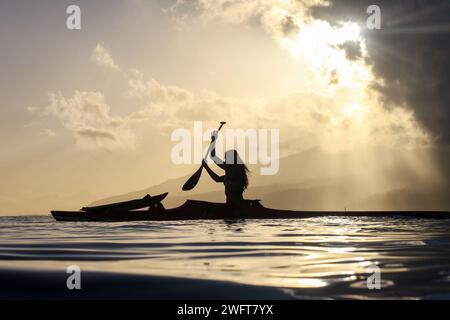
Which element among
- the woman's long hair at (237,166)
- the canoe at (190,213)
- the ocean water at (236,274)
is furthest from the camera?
the woman's long hair at (237,166)

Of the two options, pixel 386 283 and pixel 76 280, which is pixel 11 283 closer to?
pixel 76 280

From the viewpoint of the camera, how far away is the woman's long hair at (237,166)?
31.8 meters

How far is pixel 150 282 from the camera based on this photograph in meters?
5.48

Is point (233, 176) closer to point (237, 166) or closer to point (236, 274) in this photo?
point (237, 166)

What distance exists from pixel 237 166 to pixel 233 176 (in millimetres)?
751

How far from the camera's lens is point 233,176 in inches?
1246

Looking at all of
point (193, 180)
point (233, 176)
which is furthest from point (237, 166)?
point (193, 180)

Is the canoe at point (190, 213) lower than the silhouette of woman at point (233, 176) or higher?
lower

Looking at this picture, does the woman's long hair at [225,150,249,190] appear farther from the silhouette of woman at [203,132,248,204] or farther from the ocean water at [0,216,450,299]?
the ocean water at [0,216,450,299]

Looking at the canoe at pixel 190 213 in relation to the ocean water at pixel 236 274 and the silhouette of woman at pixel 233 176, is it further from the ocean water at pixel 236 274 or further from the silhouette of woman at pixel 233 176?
the ocean water at pixel 236 274

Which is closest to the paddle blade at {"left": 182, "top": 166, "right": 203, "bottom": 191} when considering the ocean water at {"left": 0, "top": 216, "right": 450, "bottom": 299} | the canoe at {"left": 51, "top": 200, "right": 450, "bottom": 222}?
the canoe at {"left": 51, "top": 200, "right": 450, "bottom": 222}

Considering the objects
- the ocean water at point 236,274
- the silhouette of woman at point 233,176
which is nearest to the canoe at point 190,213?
the silhouette of woman at point 233,176

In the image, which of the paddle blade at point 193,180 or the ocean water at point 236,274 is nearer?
the ocean water at point 236,274

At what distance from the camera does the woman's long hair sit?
104ft
